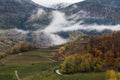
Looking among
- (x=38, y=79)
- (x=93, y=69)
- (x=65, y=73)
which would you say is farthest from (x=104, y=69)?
(x=38, y=79)

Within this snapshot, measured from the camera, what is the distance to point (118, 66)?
19850cm

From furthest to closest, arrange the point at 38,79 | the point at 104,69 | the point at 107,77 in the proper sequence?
the point at 104,69
the point at 38,79
the point at 107,77

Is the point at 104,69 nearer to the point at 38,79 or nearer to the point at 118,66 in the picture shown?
the point at 118,66

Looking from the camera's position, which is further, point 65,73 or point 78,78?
point 65,73

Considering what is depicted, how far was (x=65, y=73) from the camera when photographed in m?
199

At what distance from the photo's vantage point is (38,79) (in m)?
182

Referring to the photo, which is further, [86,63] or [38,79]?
[86,63]

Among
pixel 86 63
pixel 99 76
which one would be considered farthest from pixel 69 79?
pixel 86 63

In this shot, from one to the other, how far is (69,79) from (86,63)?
1096 inches

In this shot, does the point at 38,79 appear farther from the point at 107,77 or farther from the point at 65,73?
the point at 107,77

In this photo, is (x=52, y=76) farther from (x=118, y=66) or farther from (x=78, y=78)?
(x=118, y=66)

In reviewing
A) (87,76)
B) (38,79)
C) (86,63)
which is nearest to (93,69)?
(86,63)

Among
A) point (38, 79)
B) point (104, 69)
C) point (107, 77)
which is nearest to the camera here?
point (107, 77)

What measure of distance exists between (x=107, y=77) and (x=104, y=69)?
1127 inches
